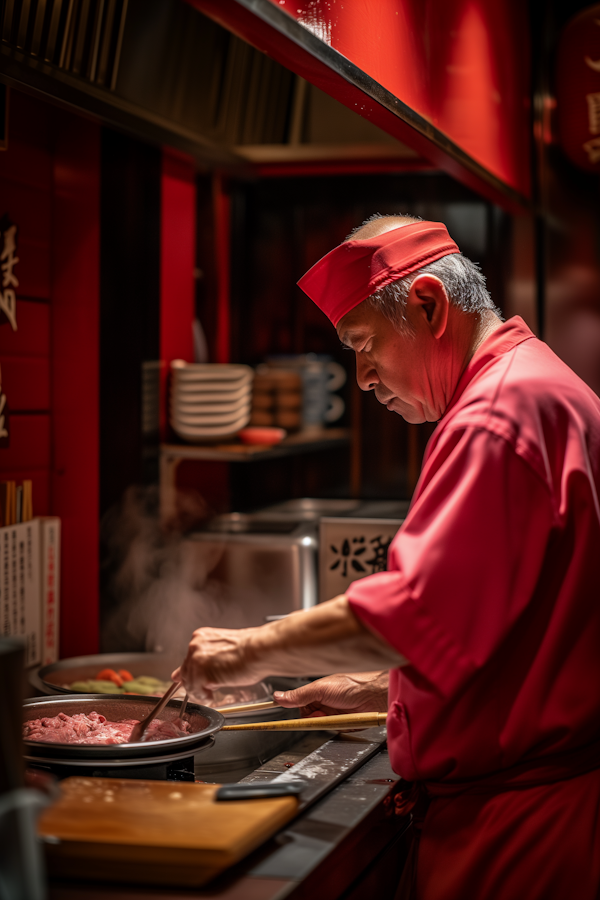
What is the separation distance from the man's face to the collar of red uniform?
0.06 metres

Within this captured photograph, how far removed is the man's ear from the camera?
1814 millimetres

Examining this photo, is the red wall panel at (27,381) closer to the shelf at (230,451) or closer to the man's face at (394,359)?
the shelf at (230,451)

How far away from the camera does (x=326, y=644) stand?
1546 millimetres

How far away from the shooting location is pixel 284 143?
416cm

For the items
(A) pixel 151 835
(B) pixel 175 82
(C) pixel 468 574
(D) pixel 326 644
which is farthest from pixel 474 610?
(B) pixel 175 82

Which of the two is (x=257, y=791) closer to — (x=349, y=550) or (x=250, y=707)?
(x=250, y=707)

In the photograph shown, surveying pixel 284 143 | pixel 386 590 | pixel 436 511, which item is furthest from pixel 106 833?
pixel 284 143

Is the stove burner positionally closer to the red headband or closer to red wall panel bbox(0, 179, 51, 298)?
the red headband

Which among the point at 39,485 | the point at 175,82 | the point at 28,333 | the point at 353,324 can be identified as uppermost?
the point at 175,82

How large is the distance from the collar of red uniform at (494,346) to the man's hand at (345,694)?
757 millimetres

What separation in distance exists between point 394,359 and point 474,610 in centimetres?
60

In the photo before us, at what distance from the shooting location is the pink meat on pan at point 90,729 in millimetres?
1945

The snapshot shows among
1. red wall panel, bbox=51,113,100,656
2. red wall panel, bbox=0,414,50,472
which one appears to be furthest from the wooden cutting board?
red wall panel, bbox=51,113,100,656

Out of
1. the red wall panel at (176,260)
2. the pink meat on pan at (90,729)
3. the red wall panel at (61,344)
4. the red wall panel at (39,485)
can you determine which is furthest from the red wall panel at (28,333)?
the pink meat on pan at (90,729)
